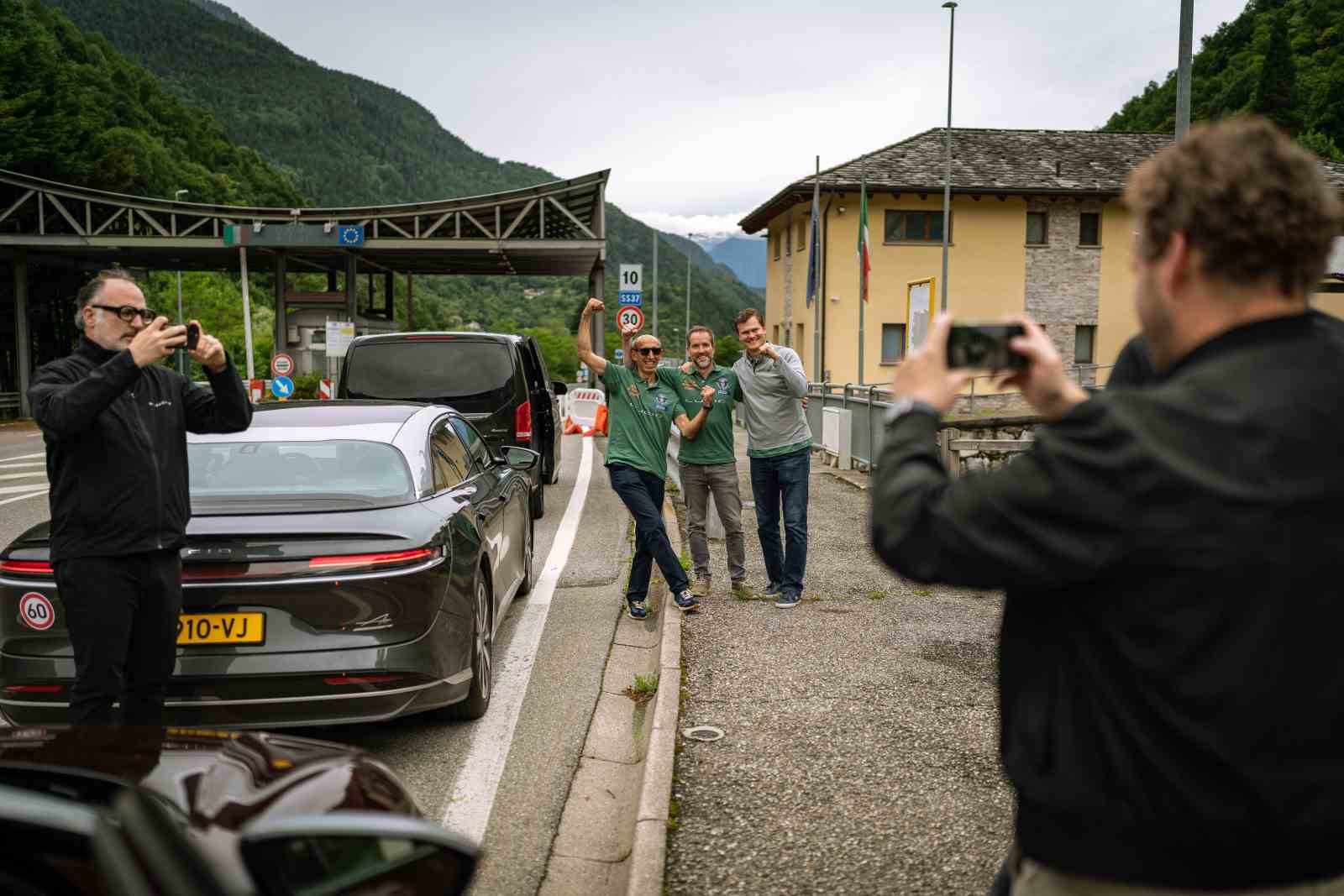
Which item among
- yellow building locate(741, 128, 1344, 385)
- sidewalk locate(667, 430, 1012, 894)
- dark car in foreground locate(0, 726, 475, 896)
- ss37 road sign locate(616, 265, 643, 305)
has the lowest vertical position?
sidewalk locate(667, 430, 1012, 894)

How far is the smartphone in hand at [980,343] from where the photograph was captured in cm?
171

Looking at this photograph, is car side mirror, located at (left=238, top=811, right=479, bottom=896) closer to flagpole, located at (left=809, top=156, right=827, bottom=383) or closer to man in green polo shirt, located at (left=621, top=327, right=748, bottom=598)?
man in green polo shirt, located at (left=621, top=327, right=748, bottom=598)

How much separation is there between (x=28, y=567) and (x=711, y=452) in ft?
15.3

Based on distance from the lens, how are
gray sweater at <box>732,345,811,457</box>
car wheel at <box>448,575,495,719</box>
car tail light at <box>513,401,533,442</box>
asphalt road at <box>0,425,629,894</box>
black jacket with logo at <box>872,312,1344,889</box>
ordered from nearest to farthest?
black jacket with logo at <box>872,312,1344,889</box> → asphalt road at <box>0,425,629,894</box> → car wheel at <box>448,575,495,719</box> → gray sweater at <box>732,345,811,457</box> → car tail light at <box>513,401,533,442</box>

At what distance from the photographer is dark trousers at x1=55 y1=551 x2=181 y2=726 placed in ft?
11.9

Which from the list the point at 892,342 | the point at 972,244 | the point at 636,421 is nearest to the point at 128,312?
the point at 636,421

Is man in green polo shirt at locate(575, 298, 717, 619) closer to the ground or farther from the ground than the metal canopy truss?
closer to the ground

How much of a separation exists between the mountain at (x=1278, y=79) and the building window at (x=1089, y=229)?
1945cm

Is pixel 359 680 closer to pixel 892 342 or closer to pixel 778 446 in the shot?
pixel 778 446

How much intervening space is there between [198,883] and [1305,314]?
1768 millimetres

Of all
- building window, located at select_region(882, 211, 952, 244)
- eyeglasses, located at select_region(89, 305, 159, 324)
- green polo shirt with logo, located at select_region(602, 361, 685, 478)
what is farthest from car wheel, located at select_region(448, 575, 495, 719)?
building window, located at select_region(882, 211, 952, 244)

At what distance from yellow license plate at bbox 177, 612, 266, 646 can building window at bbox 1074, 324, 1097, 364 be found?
39637mm

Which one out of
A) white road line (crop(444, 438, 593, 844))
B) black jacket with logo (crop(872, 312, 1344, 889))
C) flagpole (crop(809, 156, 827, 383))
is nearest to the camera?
black jacket with logo (crop(872, 312, 1344, 889))

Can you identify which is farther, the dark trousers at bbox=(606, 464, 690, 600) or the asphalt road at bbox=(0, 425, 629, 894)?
the dark trousers at bbox=(606, 464, 690, 600)
